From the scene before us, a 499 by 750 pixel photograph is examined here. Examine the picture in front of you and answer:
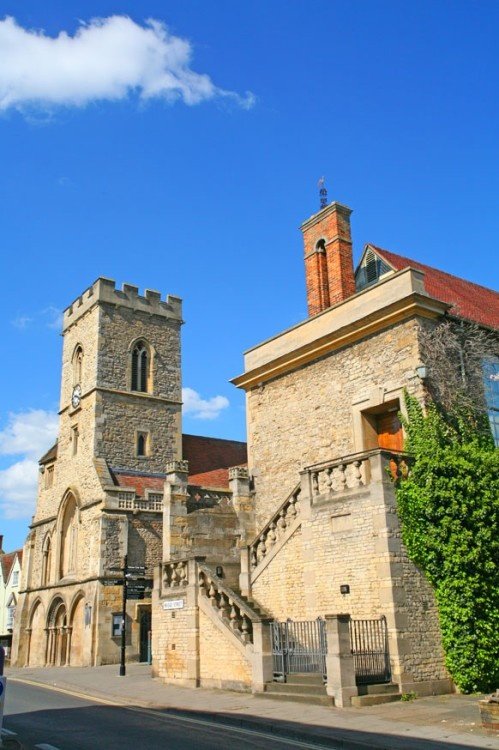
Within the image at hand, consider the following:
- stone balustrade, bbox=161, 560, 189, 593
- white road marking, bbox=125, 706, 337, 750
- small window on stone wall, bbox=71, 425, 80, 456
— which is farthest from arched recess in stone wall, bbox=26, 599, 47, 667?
white road marking, bbox=125, 706, 337, 750

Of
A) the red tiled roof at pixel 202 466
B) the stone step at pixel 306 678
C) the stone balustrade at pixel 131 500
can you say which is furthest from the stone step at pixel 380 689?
the stone balustrade at pixel 131 500

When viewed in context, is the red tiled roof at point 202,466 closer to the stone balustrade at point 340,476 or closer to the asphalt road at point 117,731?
the stone balustrade at point 340,476

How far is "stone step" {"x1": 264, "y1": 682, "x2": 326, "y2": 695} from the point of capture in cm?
1335

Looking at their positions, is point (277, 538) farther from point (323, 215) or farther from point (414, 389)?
point (323, 215)

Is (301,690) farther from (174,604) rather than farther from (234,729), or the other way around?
(174,604)

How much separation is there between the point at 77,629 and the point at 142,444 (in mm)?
9516

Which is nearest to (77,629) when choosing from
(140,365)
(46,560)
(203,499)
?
(46,560)

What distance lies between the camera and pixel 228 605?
16.6 metres

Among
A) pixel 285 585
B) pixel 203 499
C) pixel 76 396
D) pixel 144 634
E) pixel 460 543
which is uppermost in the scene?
pixel 76 396

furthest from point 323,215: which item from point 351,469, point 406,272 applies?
point 351,469

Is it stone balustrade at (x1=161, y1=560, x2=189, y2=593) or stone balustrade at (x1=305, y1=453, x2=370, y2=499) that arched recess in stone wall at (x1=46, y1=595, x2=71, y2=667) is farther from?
stone balustrade at (x1=305, y1=453, x2=370, y2=499)

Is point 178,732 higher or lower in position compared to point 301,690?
lower

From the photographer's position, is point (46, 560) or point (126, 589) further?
point (46, 560)

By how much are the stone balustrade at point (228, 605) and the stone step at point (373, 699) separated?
9.89 ft
